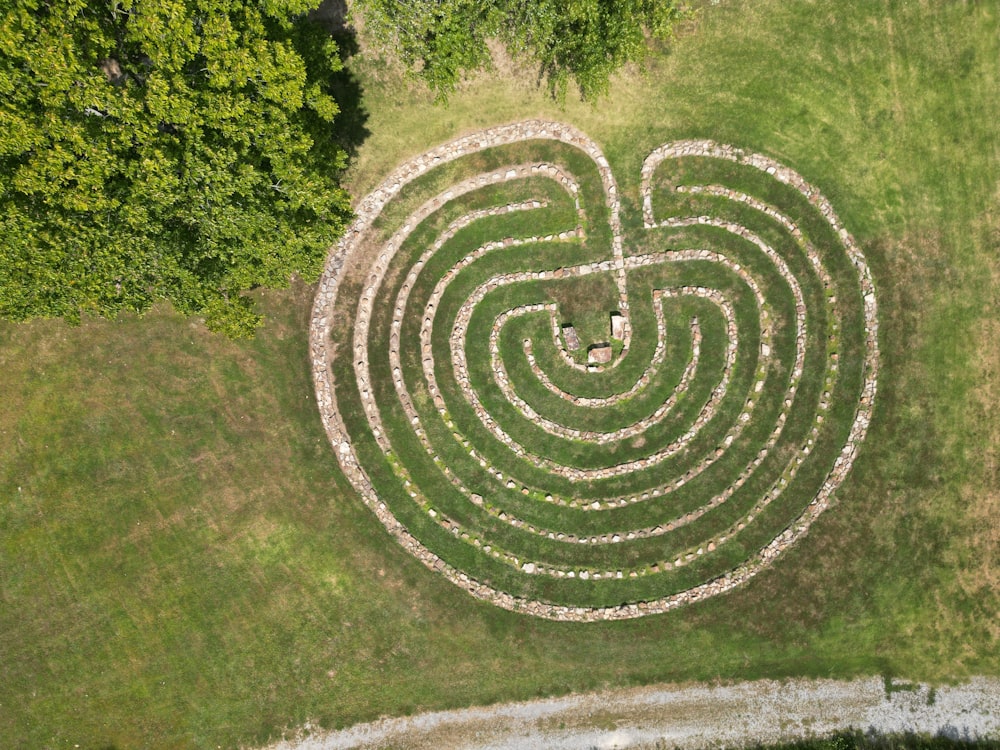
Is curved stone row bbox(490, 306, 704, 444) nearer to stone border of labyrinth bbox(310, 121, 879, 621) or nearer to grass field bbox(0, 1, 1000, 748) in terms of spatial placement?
stone border of labyrinth bbox(310, 121, 879, 621)

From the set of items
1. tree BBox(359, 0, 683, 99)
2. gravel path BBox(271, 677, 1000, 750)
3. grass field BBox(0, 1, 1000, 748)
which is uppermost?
tree BBox(359, 0, 683, 99)

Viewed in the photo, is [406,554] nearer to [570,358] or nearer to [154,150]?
[570,358]

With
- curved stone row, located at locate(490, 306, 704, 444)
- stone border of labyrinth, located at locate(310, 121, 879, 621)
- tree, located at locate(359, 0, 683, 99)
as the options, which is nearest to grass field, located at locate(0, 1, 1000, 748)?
stone border of labyrinth, located at locate(310, 121, 879, 621)

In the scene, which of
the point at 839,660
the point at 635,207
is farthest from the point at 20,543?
the point at 839,660

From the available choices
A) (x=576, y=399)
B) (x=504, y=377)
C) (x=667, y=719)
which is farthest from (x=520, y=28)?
(x=667, y=719)

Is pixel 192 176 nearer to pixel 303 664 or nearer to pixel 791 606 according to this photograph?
pixel 303 664

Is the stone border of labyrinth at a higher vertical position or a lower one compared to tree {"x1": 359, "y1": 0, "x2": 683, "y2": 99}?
lower
